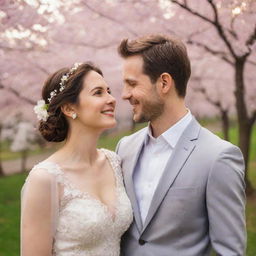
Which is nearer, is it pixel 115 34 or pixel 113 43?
pixel 115 34

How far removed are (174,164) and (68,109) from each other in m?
0.89

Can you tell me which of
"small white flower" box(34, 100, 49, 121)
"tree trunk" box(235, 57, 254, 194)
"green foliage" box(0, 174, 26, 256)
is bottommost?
"green foliage" box(0, 174, 26, 256)

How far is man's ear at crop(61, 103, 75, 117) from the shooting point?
3258 mm

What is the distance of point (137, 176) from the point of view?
3195 millimetres

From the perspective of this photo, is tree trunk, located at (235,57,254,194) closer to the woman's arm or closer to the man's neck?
the man's neck

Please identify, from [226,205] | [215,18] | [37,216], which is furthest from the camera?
[215,18]

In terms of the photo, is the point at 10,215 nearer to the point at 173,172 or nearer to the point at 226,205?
the point at 173,172

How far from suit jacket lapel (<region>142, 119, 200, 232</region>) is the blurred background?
320 centimetres

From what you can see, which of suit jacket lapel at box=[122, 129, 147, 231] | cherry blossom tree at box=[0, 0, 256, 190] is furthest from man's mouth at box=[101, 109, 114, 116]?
cherry blossom tree at box=[0, 0, 256, 190]

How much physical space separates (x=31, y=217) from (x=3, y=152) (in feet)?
78.2

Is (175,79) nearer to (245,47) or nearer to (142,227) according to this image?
(142,227)

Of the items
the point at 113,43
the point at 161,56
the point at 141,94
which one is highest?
the point at 161,56

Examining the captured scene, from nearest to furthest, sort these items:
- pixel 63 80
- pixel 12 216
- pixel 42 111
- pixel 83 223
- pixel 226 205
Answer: pixel 226 205
pixel 83 223
pixel 63 80
pixel 42 111
pixel 12 216

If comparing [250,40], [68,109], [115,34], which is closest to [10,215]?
[115,34]
